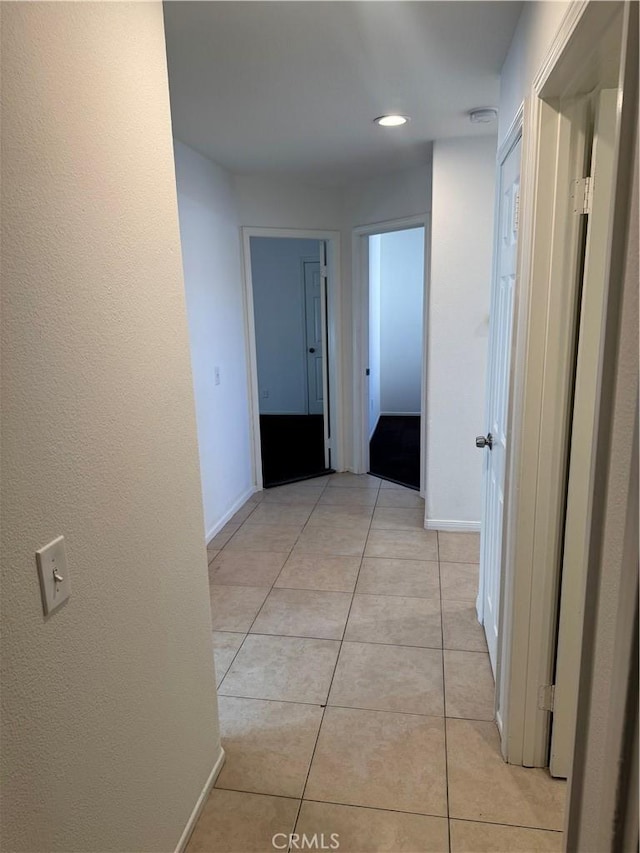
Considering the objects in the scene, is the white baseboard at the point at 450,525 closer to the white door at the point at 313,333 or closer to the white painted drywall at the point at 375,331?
the white painted drywall at the point at 375,331

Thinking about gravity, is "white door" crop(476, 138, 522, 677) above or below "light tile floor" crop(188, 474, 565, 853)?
Answer: above

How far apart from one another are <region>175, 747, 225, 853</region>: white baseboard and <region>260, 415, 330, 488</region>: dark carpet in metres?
2.92

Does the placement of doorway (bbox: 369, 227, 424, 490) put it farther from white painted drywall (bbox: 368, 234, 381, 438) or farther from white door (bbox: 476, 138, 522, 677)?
white door (bbox: 476, 138, 522, 677)

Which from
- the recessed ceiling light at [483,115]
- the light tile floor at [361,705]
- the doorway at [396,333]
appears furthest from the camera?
the doorway at [396,333]

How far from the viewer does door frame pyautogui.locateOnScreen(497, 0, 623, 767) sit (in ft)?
4.89

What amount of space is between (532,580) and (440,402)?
2010mm

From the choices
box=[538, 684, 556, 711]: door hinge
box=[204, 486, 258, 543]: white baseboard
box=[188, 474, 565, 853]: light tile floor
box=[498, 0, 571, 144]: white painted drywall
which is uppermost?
box=[498, 0, 571, 144]: white painted drywall

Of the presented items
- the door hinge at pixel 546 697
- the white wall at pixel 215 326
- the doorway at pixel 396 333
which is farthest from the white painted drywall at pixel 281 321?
the door hinge at pixel 546 697

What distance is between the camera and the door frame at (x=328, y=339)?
434 cm

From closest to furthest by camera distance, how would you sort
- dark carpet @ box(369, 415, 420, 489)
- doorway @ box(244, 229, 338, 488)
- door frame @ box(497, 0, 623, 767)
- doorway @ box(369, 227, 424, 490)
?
1. door frame @ box(497, 0, 623, 767)
2. dark carpet @ box(369, 415, 420, 489)
3. doorway @ box(244, 229, 338, 488)
4. doorway @ box(369, 227, 424, 490)

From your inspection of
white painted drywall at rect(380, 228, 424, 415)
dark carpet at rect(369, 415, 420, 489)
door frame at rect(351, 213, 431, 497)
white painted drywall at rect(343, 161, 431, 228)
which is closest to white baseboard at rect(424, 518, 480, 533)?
door frame at rect(351, 213, 431, 497)

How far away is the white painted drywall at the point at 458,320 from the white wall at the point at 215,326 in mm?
1415

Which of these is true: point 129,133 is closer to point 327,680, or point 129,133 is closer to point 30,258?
point 30,258

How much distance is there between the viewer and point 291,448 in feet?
19.1
